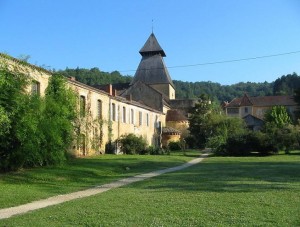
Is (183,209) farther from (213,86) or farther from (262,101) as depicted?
(213,86)

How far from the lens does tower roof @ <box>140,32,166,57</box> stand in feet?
277

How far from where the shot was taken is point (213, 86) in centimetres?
18350

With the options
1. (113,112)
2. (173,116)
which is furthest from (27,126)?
(173,116)

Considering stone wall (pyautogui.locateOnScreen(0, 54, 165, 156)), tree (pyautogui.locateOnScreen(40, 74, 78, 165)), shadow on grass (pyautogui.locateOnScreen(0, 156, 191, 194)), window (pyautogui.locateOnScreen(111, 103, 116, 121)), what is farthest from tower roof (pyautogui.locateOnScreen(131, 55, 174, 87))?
shadow on grass (pyautogui.locateOnScreen(0, 156, 191, 194))

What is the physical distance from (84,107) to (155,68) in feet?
175

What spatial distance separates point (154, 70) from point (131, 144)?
147ft

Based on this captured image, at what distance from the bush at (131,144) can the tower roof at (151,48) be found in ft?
149

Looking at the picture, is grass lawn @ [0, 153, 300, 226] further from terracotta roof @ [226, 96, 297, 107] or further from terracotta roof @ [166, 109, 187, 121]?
terracotta roof @ [226, 96, 297, 107]

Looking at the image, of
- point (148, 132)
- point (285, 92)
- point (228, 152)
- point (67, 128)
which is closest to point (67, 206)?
point (67, 128)

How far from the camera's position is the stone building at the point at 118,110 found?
83.3ft

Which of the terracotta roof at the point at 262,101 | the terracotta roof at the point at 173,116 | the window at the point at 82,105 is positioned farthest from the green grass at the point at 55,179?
the terracotta roof at the point at 262,101

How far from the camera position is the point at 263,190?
14.0m

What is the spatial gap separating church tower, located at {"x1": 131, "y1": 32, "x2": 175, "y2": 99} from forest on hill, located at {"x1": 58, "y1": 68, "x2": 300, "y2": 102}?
1028cm

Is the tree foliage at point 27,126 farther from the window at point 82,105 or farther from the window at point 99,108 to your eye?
the window at point 99,108
